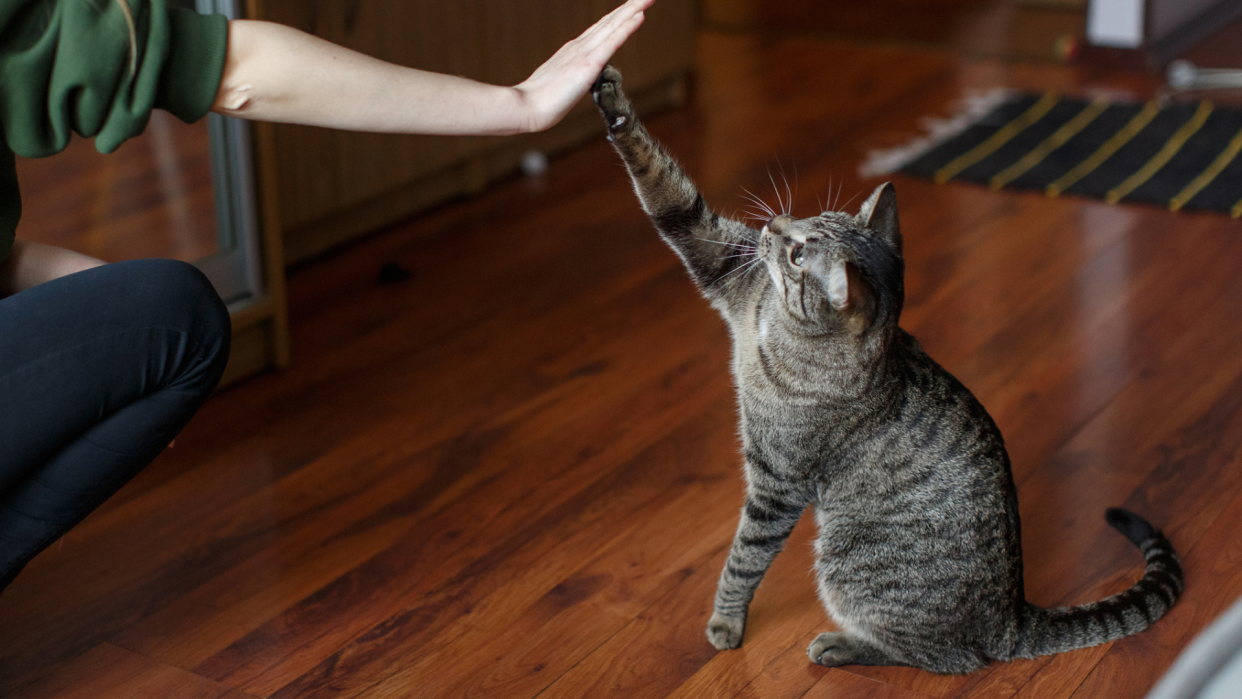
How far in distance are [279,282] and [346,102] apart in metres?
1.08

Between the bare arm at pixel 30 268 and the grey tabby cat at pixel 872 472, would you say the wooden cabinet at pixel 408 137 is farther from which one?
the grey tabby cat at pixel 872 472

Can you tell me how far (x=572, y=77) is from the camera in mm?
1219

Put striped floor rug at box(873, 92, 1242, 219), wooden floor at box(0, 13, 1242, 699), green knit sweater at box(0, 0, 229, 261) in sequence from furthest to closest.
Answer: striped floor rug at box(873, 92, 1242, 219) → wooden floor at box(0, 13, 1242, 699) → green knit sweater at box(0, 0, 229, 261)

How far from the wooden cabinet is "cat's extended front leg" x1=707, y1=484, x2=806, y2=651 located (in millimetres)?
1168

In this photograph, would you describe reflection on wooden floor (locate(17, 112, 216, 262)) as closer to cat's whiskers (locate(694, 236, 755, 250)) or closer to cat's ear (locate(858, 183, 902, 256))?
cat's whiskers (locate(694, 236, 755, 250))

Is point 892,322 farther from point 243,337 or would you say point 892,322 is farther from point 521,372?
point 243,337

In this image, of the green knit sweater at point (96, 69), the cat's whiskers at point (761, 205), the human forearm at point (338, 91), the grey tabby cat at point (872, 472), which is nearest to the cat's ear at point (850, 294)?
the grey tabby cat at point (872, 472)

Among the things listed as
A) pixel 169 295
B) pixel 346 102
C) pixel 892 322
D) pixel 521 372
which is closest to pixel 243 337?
pixel 521 372

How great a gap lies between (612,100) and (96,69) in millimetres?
592

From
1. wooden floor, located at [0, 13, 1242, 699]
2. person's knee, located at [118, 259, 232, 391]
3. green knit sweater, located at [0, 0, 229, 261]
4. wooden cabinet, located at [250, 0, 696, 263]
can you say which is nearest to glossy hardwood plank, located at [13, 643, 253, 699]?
wooden floor, located at [0, 13, 1242, 699]

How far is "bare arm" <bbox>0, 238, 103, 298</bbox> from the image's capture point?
1.40 metres

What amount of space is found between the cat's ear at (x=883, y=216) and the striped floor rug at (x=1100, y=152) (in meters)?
1.74

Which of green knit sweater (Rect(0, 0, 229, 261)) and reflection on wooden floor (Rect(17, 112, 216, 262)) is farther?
reflection on wooden floor (Rect(17, 112, 216, 262))

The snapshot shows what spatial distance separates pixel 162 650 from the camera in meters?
1.51
